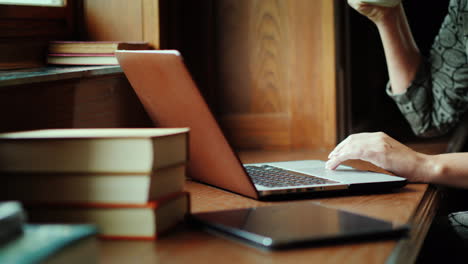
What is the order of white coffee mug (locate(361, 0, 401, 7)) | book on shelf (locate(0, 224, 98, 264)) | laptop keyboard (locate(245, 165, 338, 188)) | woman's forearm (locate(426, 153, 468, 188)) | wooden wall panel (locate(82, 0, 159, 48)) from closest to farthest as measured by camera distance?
book on shelf (locate(0, 224, 98, 264)) → laptop keyboard (locate(245, 165, 338, 188)) → woman's forearm (locate(426, 153, 468, 188)) → white coffee mug (locate(361, 0, 401, 7)) → wooden wall panel (locate(82, 0, 159, 48))

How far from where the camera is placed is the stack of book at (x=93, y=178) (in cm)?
72

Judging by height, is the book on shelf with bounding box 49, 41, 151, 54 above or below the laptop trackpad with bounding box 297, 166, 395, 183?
above

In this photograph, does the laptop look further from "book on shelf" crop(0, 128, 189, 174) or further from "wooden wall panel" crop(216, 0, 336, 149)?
"wooden wall panel" crop(216, 0, 336, 149)

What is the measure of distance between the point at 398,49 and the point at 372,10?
22cm

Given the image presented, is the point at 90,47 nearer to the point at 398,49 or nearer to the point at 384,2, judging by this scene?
the point at 384,2

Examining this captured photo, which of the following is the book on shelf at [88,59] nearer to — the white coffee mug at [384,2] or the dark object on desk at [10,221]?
the white coffee mug at [384,2]

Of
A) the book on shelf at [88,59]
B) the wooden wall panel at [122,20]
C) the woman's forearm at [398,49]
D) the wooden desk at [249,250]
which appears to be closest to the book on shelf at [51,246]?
the wooden desk at [249,250]

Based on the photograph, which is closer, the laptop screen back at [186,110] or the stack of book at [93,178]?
the stack of book at [93,178]

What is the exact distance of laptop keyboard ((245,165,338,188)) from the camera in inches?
39.5

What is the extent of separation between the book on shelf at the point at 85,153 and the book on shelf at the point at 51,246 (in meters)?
0.18

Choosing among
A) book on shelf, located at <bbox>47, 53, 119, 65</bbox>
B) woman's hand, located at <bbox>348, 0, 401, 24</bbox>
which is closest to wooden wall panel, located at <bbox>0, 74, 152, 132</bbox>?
book on shelf, located at <bbox>47, 53, 119, 65</bbox>

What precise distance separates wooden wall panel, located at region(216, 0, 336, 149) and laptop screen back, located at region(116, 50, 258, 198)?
0.68 meters

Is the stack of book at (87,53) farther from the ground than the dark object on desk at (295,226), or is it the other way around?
the stack of book at (87,53)

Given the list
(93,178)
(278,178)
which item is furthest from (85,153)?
(278,178)
